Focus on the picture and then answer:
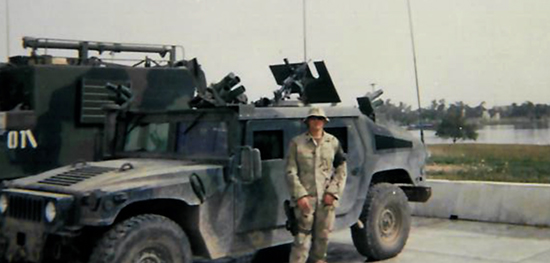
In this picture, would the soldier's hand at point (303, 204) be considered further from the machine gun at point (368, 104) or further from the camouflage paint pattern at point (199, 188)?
the machine gun at point (368, 104)

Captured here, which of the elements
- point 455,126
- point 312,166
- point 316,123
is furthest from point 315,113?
point 455,126

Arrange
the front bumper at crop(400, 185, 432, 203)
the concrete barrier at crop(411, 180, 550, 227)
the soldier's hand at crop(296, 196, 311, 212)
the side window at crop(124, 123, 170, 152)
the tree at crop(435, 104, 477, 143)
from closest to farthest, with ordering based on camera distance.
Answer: the soldier's hand at crop(296, 196, 311, 212) → the side window at crop(124, 123, 170, 152) → the front bumper at crop(400, 185, 432, 203) → the concrete barrier at crop(411, 180, 550, 227) → the tree at crop(435, 104, 477, 143)

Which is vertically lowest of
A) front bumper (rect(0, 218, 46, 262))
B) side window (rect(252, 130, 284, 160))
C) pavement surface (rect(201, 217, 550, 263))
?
pavement surface (rect(201, 217, 550, 263))

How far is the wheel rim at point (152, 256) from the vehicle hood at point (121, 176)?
447 mm

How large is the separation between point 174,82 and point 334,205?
13.5 ft

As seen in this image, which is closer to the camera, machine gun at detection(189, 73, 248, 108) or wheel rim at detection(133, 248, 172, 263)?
wheel rim at detection(133, 248, 172, 263)

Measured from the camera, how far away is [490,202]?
362 inches

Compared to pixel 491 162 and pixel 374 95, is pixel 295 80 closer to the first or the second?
pixel 374 95

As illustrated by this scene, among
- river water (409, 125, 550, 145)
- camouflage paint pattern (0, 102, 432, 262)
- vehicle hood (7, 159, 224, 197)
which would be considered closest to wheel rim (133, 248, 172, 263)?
camouflage paint pattern (0, 102, 432, 262)

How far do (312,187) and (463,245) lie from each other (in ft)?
8.67

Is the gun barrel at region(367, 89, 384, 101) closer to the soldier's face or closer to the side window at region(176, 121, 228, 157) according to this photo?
the soldier's face

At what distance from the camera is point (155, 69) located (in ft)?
29.7

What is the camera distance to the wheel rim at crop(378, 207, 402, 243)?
272 inches

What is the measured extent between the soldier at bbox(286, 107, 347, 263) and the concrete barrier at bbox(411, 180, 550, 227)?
4.06 m
